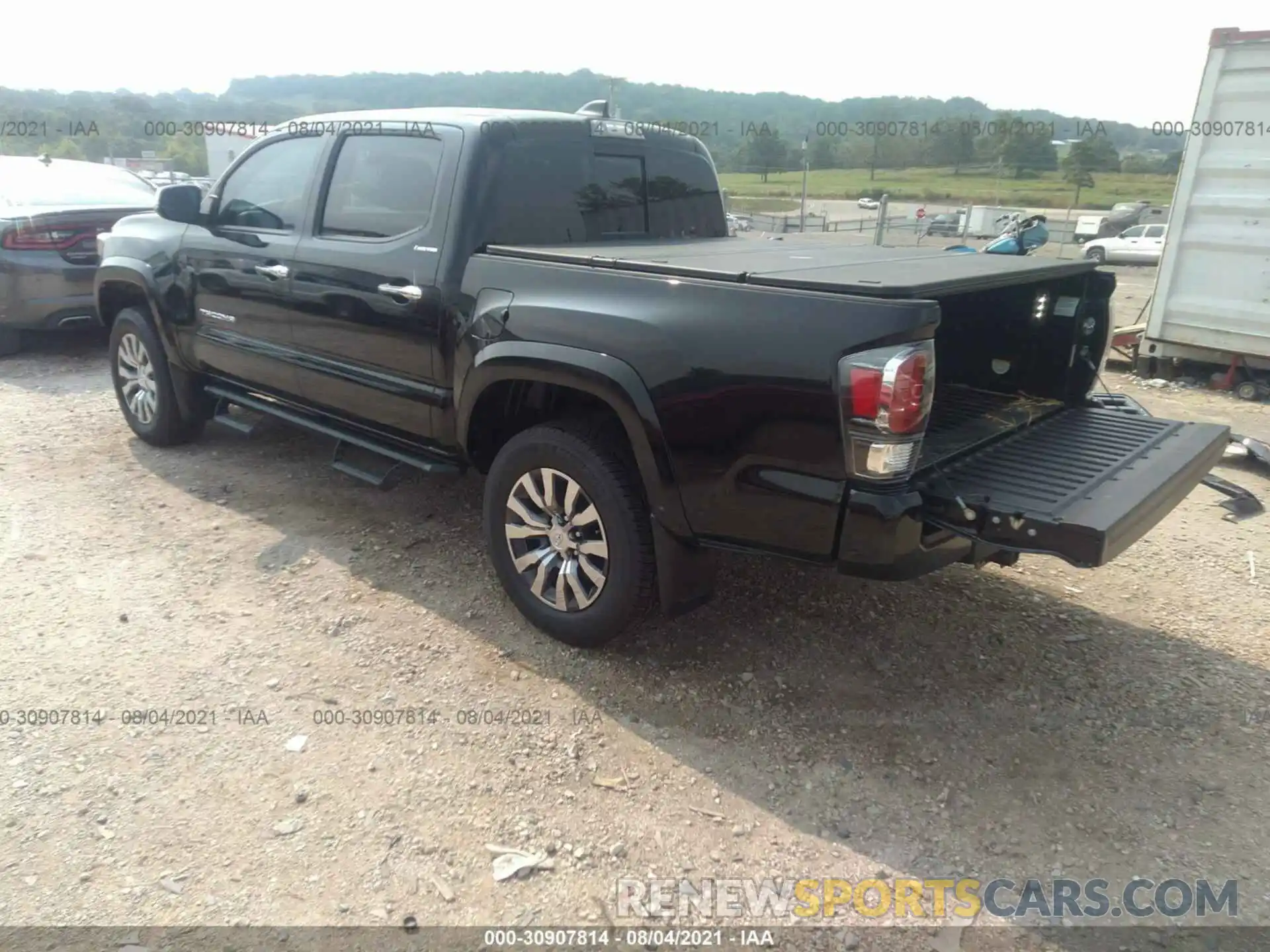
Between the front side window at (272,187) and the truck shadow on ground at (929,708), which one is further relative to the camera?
the front side window at (272,187)

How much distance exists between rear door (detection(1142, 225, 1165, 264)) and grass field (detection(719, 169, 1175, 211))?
1323 centimetres

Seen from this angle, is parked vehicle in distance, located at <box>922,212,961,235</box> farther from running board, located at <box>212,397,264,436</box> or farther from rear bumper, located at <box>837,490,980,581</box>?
rear bumper, located at <box>837,490,980,581</box>

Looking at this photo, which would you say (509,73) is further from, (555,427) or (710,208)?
(555,427)

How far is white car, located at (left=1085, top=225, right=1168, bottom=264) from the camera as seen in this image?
28781mm

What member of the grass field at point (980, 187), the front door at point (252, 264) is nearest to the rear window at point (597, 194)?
the front door at point (252, 264)

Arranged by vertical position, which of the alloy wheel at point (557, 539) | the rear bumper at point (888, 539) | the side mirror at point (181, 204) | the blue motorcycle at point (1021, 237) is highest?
the side mirror at point (181, 204)

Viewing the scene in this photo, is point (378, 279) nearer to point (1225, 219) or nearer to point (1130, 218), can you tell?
point (1225, 219)

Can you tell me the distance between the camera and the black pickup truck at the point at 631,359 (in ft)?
8.73

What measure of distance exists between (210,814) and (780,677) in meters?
1.93

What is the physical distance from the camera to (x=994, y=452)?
324 centimetres

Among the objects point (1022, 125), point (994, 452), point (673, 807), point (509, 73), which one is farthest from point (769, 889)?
point (1022, 125)

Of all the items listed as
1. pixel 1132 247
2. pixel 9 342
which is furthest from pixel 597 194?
pixel 1132 247

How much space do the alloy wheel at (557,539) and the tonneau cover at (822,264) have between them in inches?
32.3

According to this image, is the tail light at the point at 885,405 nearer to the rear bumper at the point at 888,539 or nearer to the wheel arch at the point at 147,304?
the rear bumper at the point at 888,539
